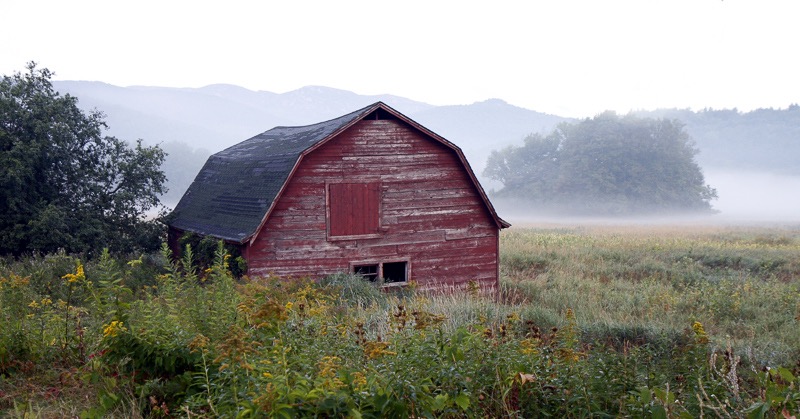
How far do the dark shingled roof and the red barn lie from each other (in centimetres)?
5

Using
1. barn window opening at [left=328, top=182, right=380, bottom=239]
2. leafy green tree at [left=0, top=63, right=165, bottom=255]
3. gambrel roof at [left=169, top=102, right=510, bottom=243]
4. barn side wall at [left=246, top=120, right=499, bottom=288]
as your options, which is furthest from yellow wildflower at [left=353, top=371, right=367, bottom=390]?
leafy green tree at [left=0, top=63, right=165, bottom=255]

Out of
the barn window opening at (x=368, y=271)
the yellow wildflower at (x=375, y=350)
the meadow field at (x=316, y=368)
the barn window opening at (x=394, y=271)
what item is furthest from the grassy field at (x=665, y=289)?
the yellow wildflower at (x=375, y=350)

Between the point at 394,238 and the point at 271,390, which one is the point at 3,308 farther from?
the point at 394,238

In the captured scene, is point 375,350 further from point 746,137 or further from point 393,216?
point 746,137

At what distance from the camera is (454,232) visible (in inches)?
706

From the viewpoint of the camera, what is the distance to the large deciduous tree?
73438mm

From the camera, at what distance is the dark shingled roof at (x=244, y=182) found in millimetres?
15906

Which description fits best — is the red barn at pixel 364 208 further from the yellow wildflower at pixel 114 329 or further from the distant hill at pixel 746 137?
the distant hill at pixel 746 137

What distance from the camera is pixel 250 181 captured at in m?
17.6

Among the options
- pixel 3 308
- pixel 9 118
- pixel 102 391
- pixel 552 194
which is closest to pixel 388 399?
pixel 102 391

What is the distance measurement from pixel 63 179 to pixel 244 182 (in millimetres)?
7395

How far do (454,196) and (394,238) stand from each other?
6.76ft

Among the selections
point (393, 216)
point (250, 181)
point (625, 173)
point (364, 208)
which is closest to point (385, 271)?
point (393, 216)

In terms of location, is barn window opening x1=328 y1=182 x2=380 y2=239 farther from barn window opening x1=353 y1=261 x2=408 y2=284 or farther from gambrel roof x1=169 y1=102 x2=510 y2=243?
gambrel roof x1=169 y1=102 x2=510 y2=243
